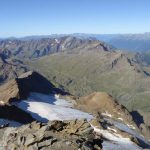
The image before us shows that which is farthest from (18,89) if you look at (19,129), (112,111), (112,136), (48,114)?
(19,129)

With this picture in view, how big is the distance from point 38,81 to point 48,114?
6710 cm

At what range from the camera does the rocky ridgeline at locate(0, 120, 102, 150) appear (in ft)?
134

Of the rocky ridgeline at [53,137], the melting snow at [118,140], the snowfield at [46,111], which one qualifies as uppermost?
the rocky ridgeline at [53,137]

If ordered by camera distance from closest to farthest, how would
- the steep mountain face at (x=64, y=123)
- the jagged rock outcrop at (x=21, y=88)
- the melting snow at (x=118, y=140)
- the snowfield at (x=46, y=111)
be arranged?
1. the steep mountain face at (x=64, y=123)
2. the melting snow at (x=118, y=140)
3. the snowfield at (x=46, y=111)
4. the jagged rock outcrop at (x=21, y=88)

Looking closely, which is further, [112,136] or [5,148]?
[112,136]

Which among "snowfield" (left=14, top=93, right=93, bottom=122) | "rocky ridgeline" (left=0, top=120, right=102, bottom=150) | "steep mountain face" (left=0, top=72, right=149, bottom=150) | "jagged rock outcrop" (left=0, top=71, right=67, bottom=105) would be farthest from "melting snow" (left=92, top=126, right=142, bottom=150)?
"rocky ridgeline" (left=0, top=120, right=102, bottom=150)

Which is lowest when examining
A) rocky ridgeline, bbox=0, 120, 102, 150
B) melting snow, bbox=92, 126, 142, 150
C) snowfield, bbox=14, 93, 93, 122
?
snowfield, bbox=14, 93, 93, 122

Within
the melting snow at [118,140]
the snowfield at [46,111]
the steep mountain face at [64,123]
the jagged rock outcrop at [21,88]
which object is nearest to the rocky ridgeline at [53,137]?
the steep mountain face at [64,123]

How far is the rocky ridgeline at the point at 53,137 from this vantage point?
134 ft

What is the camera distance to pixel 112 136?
4427 inches

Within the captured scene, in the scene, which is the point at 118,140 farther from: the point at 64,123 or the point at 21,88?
the point at 64,123

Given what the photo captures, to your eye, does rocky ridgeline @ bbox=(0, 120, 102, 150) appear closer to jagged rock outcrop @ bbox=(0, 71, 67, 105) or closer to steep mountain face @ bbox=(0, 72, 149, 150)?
steep mountain face @ bbox=(0, 72, 149, 150)

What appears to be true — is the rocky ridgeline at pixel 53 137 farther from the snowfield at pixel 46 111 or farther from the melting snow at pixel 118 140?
the snowfield at pixel 46 111

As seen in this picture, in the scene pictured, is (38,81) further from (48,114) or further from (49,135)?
(49,135)
